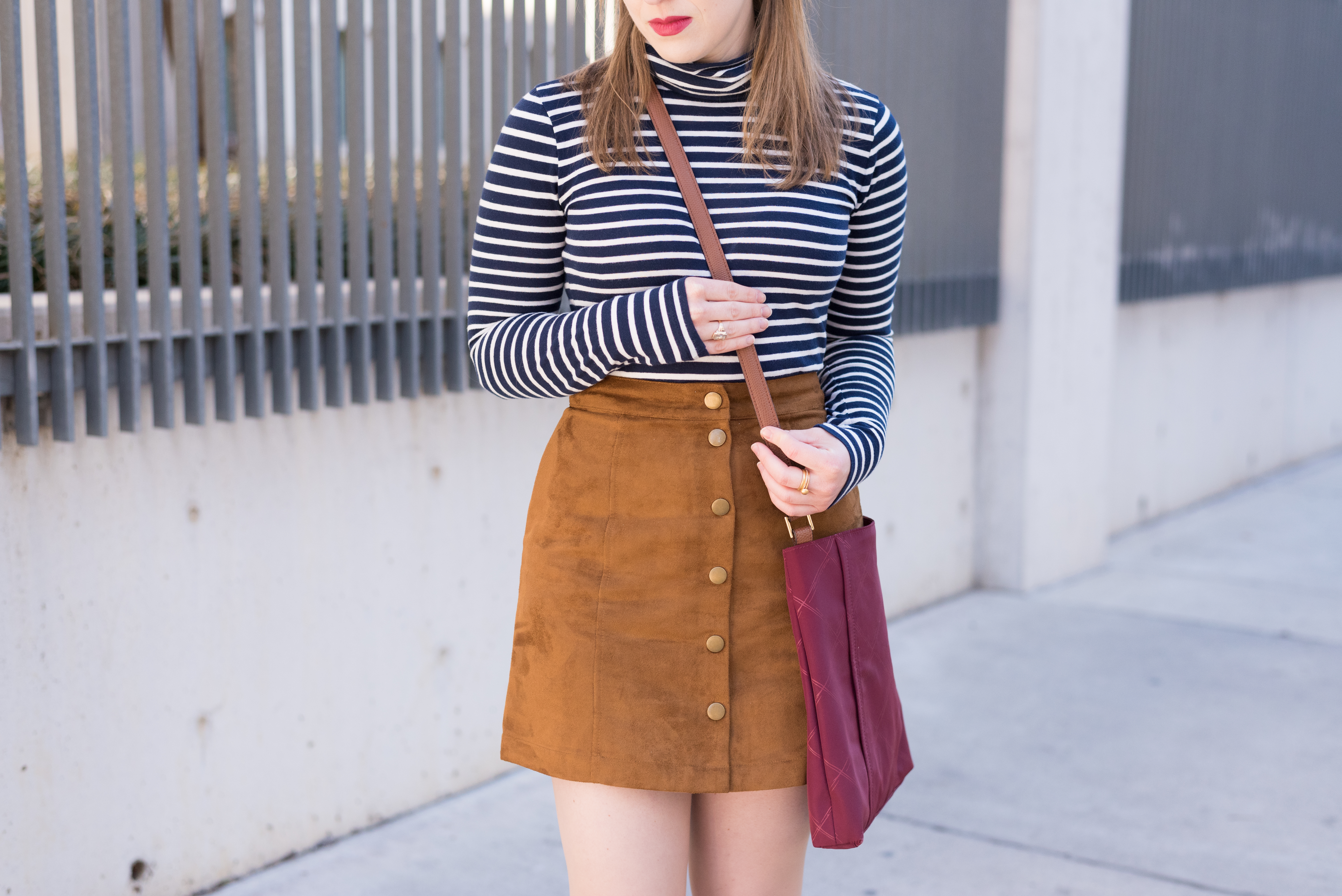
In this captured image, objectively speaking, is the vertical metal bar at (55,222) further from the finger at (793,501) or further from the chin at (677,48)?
the finger at (793,501)

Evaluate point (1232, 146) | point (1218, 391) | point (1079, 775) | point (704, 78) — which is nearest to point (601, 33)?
point (704, 78)

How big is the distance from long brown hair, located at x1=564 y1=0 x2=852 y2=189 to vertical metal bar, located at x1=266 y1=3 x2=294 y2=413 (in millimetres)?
1471

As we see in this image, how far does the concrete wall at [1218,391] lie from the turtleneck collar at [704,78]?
5.67 metres

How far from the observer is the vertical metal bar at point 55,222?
2.56 metres

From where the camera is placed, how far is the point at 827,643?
1.65 m

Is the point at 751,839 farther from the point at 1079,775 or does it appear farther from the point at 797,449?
the point at 1079,775

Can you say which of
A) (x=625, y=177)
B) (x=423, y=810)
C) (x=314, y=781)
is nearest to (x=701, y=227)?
(x=625, y=177)

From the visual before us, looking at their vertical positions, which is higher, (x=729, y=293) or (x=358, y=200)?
(x=358, y=200)

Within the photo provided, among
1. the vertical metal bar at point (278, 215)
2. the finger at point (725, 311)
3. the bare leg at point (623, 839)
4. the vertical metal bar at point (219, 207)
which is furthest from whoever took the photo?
the vertical metal bar at point (278, 215)

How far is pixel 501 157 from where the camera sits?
5.49ft

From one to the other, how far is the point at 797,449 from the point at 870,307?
374 millimetres

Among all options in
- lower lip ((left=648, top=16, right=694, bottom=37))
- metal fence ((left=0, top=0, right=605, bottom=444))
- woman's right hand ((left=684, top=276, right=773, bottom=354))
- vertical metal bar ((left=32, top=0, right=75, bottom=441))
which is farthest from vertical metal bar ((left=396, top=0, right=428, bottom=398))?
woman's right hand ((left=684, top=276, right=773, bottom=354))

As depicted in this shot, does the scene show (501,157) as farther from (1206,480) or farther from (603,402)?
(1206,480)

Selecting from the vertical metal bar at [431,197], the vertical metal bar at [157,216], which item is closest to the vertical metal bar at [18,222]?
the vertical metal bar at [157,216]
